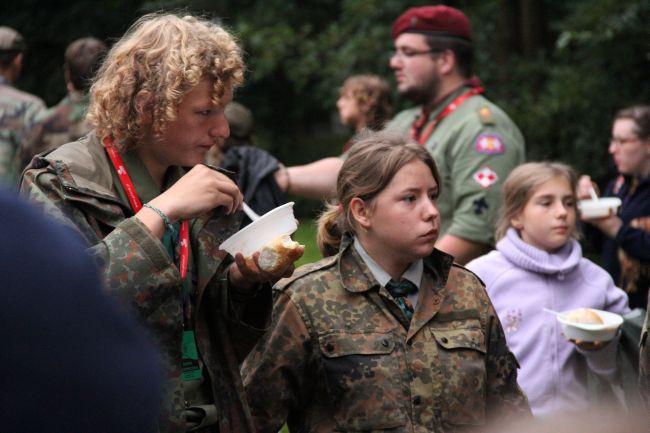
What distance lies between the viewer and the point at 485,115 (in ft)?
17.4

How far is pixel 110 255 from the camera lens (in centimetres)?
249

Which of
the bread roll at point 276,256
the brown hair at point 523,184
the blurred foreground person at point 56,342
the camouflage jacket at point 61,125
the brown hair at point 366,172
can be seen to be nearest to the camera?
the blurred foreground person at point 56,342

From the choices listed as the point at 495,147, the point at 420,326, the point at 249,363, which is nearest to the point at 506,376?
the point at 420,326

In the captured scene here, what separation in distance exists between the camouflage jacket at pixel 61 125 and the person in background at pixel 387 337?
130 inches

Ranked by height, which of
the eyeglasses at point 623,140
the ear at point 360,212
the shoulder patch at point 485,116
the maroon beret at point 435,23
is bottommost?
the eyeglasses at point 623,140

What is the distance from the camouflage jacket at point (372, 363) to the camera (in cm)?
323

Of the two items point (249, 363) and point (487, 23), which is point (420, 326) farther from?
point (487, 23)

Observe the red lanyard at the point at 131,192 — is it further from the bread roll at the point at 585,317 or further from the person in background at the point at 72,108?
the person in background at the point at 72,108

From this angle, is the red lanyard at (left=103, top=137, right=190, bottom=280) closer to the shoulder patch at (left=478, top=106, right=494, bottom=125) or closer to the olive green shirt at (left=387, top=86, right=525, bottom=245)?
the olive green shirt at (left=387, top=86, right=525, bottom=245)

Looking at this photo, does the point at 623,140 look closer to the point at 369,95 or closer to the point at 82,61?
the point at 369,95

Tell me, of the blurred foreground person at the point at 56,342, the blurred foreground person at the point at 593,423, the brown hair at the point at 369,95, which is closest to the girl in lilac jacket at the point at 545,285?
the brown hair at the point at 369,95

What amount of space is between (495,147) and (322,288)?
7.01ft

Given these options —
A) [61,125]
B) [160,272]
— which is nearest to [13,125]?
[61,125]

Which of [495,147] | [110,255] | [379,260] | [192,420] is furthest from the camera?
[495,147]
